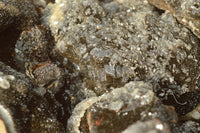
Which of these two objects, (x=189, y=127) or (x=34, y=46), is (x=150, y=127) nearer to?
(x=189, y=127)

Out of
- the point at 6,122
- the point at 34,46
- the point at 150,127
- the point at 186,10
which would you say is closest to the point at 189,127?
the point at 150,127

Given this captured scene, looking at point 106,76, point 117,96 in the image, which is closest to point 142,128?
point 117,96

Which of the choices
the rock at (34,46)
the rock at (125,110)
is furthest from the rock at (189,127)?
the rock at (34,46)

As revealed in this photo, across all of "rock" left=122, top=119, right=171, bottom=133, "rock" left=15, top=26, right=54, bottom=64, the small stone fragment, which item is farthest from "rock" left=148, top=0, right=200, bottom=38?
the small stone fragment

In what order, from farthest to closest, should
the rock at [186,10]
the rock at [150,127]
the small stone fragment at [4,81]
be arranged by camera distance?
1. the rock at [186,10]
2. the small stone fragment at [4,81]
3. the rock at [150,127]

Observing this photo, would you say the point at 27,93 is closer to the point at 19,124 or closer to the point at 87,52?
the point at 19,124

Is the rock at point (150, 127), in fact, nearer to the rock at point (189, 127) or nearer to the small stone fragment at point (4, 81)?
the rock at point (189, 127)

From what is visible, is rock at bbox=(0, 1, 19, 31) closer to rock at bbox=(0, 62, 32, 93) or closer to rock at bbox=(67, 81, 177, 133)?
rock at bbox=(0, 62, 32, 93)
